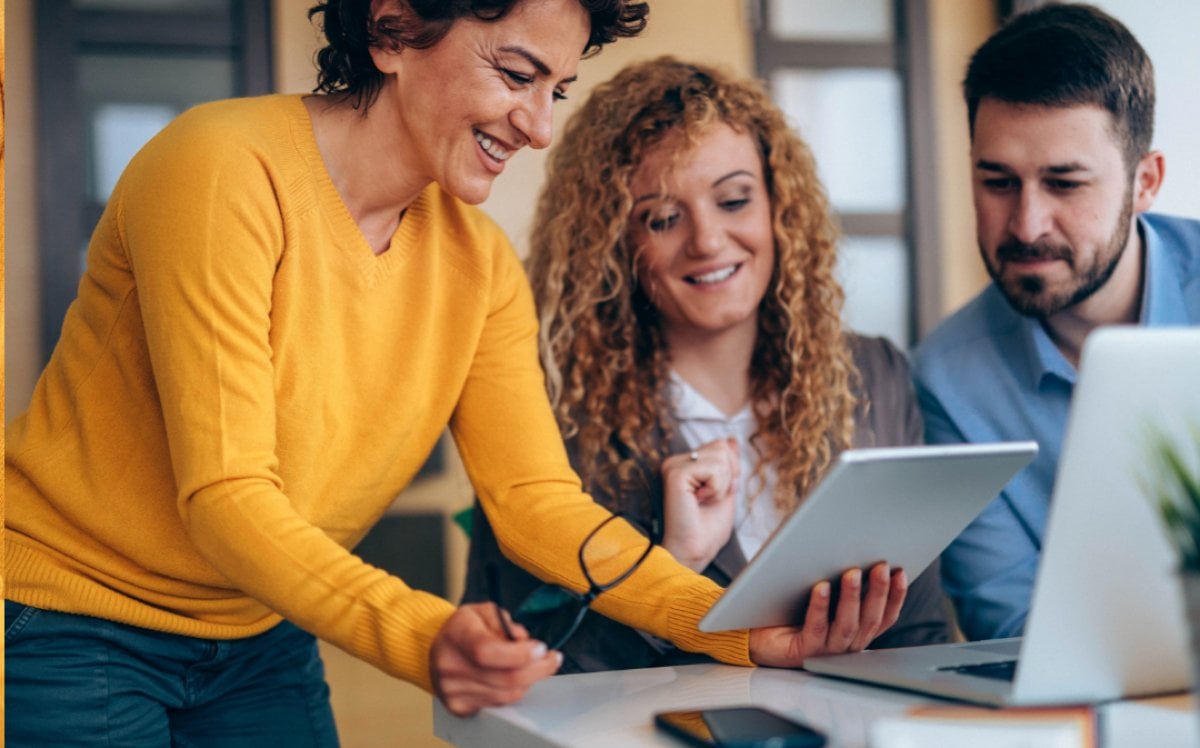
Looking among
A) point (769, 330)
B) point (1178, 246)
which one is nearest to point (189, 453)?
point (769, 330)

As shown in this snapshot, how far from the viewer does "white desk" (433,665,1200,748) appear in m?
0.80

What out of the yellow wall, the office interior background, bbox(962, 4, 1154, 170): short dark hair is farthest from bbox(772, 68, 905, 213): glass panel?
bbox(962, 4, 1154, 170): short dark hair

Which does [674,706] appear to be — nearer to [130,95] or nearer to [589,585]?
[589,585]

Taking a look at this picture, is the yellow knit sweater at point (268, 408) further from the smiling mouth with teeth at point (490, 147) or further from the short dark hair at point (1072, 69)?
the short dark hair at point (1072, 69)

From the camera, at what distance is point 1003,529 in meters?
1.76

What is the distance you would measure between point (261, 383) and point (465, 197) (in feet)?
1.06

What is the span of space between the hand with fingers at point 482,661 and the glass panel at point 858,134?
8.22ft

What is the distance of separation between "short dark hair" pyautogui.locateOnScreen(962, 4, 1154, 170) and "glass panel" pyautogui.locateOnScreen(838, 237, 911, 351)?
1.29 meters

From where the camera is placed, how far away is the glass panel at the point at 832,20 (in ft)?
10.4

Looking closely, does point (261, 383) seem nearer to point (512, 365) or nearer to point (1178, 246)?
point (512, 365)

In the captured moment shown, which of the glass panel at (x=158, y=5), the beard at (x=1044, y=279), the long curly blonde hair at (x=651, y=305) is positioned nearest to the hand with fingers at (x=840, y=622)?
the long curly blonde hair at (x=651, y=305)

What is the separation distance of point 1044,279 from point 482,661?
1232 mm

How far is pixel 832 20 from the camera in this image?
3.23m

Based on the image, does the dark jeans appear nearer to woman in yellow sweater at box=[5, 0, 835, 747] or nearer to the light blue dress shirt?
woman in yellow sweater at box=[5, 0, 835, 747]
